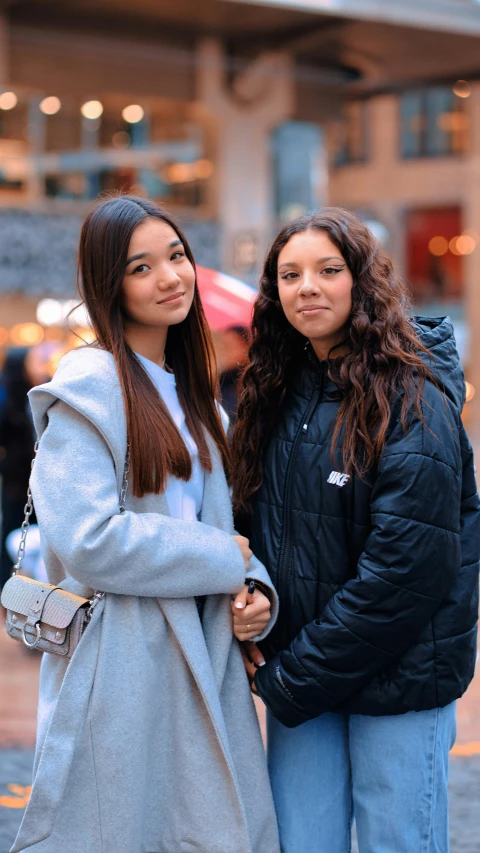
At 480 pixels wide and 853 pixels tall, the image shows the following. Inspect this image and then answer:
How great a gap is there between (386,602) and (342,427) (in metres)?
0.44

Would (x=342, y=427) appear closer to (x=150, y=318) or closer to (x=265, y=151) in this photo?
(x=150, y=318)

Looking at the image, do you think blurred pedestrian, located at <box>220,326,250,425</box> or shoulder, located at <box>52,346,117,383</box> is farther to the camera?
blurred pedestrian, located at <box>220,326,250,425</box>

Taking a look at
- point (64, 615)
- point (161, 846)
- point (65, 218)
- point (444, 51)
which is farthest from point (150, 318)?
point (65, 218)

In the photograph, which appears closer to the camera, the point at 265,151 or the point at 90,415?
the point at 90,415

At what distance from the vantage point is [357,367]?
2.51 metres

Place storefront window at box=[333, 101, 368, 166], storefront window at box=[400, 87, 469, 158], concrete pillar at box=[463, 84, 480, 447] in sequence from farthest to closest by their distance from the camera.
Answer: storefront window at box=[333, 101, 368, 166] < storefront window at box=[400, 87, 469, 158] < concrete pillar at box=[463, 84, 480, 447]

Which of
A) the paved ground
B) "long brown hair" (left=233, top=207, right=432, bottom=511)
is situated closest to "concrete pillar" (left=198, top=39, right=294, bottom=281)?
the paved ground

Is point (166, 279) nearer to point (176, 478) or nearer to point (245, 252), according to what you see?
point (176, 478)

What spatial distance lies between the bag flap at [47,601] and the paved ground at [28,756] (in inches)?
67.9

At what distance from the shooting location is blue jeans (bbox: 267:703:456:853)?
250cm

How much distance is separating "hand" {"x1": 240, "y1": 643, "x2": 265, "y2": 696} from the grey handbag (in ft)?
1.46

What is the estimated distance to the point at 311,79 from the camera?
1789 centimetres

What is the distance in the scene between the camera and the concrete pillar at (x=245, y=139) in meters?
17.7

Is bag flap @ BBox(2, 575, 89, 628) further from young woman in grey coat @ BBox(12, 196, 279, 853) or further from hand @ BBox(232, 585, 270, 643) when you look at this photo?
hand @ BBox(232, 585, 270, 643)
